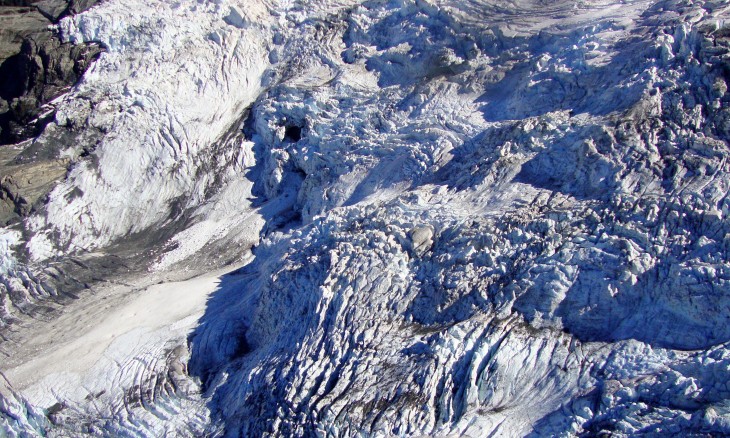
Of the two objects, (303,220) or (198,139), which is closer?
(303,220)

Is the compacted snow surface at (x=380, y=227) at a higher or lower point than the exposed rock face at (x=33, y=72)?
lower

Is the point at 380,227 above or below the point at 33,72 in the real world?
below

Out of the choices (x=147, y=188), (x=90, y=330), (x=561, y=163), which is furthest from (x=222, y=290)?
(x=561, y=163)

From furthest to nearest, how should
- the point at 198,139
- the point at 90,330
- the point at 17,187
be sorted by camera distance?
1. the point at 198,139
2. the point at 17,187
3. the point at 90,330

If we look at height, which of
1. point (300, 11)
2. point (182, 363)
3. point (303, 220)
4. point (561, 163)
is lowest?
point (182, 363)

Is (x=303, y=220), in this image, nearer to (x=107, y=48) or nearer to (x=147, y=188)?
(x=147, y=188)

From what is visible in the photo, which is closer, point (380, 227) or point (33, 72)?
point (380, 227)

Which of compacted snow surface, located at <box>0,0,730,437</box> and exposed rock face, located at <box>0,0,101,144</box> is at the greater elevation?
exposed rock face, located at <box>0,0,101,144</box>

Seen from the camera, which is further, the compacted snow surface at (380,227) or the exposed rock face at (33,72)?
the exposed rock face at (33,72)
